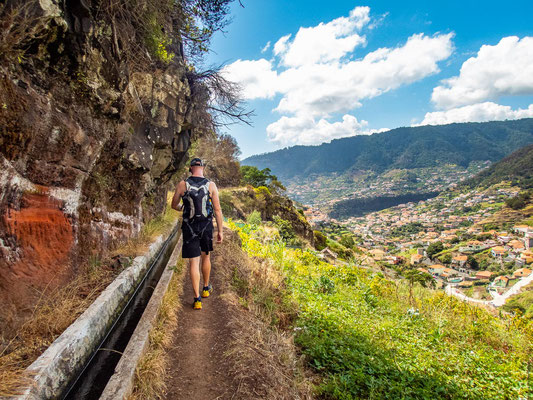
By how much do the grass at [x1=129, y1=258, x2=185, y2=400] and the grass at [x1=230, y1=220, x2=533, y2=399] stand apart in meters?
1.62

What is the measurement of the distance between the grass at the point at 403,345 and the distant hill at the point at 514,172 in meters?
106

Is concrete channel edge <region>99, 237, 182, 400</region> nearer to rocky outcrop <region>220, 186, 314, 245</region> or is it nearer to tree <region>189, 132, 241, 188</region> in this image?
rocky outcrop <region>220, 186, 314, 245</region>

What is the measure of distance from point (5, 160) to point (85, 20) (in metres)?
2.60

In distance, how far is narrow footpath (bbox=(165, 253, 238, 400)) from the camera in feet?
8.34

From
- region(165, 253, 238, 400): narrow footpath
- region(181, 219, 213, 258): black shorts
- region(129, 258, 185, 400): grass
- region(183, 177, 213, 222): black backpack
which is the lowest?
region(165, 253, 238, 400): narrow footpath

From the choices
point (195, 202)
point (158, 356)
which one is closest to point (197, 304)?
point (158, 356)

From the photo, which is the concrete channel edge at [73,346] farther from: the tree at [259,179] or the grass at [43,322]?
the tree at [259,179]

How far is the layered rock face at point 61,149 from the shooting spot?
9.77ft

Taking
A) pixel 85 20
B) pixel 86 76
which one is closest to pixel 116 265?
pixel 86 76

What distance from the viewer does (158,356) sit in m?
2.82

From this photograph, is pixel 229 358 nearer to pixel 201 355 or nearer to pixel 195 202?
pixel 201 355

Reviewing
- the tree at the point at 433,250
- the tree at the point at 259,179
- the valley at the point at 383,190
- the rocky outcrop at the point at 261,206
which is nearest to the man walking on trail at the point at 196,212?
the rocky outcrop at the point at 261,206

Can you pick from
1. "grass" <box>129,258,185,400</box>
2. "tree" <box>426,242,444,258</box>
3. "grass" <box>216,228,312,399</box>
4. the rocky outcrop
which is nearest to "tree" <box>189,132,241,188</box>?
the rocky outcrop

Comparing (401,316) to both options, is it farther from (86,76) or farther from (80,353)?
(86,76)
